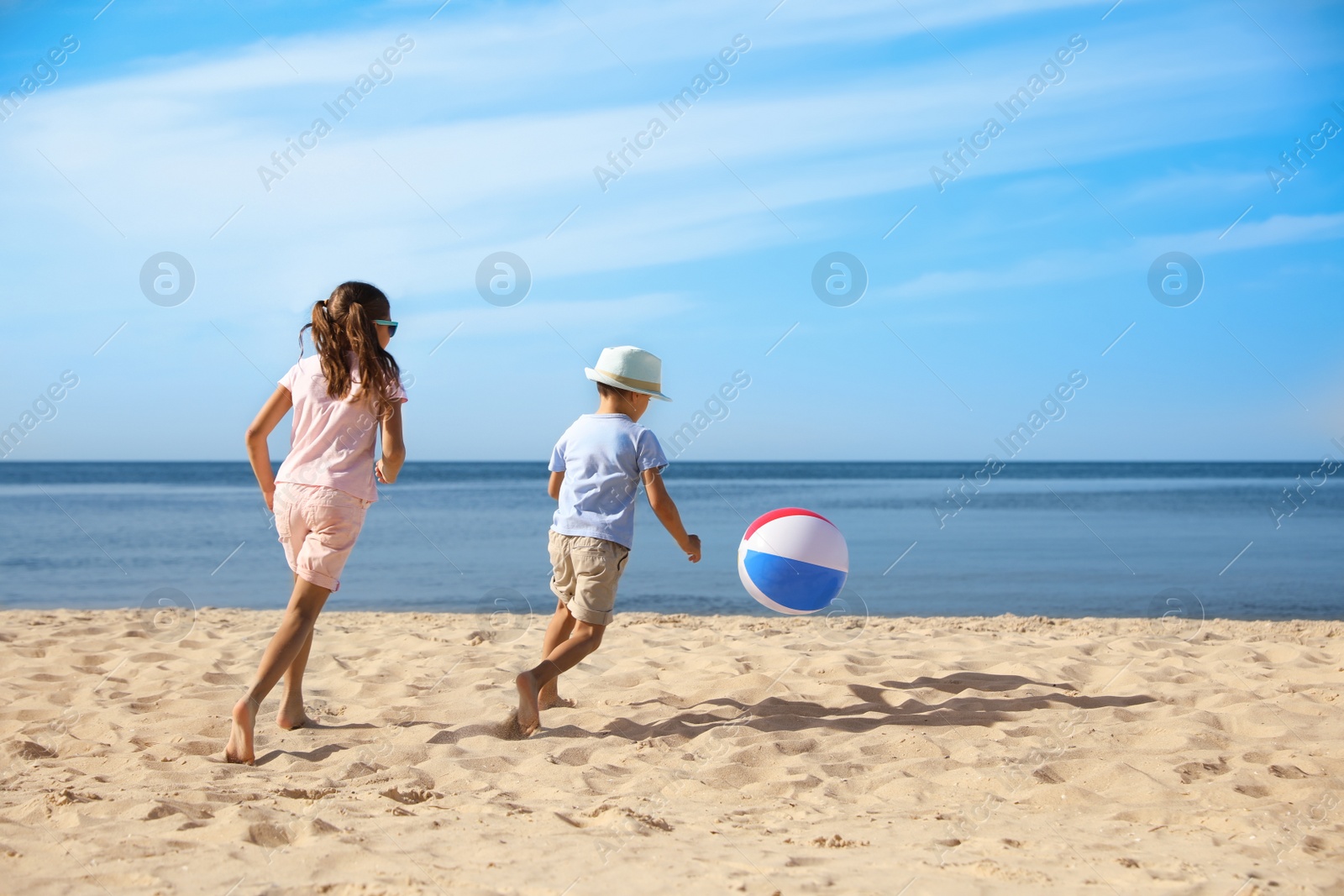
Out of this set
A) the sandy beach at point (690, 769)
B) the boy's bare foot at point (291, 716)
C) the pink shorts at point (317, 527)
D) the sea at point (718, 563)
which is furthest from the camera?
Result: the sea at point (718, 563)

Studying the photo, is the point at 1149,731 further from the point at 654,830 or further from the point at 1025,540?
the point at 1025,540

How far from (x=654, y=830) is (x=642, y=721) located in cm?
164

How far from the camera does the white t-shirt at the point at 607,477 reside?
4645mm

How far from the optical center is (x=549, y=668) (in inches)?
181

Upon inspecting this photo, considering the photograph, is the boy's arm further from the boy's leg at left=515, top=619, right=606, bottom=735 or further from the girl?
the girl

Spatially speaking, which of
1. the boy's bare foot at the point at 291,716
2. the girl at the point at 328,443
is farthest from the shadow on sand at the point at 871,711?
the girl at the point at 328,443

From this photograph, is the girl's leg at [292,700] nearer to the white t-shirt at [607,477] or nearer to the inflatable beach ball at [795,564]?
the white t-shirt at [607,477]

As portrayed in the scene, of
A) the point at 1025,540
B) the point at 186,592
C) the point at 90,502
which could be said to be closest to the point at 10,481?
the point at 90,502

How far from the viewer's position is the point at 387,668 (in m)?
5.96

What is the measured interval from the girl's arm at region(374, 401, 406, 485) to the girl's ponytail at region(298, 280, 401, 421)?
3 cm

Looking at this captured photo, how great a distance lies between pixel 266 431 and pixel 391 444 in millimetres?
588

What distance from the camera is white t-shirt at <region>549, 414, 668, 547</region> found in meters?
4.64

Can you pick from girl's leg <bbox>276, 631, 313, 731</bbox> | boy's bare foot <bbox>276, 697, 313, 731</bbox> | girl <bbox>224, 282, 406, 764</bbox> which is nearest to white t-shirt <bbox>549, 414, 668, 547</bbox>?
girl <bbox>224, 282, 406, 764</bbox>

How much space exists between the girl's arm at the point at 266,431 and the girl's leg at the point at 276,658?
1.49 ft
